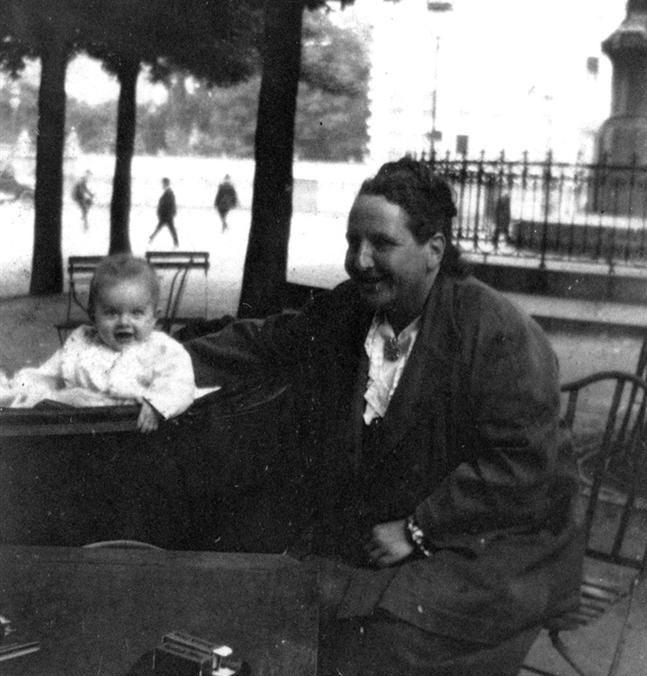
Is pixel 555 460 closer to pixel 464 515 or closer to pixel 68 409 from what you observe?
pixel 464 515

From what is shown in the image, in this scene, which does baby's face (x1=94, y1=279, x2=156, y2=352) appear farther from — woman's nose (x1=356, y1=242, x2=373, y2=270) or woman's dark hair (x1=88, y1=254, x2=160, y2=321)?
woman's nose (x1=356, y1=242, x2=373, y2=270)

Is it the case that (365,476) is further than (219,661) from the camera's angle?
Yes

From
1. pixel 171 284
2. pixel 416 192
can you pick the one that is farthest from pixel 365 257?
pixel 171 284

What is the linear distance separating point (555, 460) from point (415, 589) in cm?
38

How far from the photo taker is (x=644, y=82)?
426 inches

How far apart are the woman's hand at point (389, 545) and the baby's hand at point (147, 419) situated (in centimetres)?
56

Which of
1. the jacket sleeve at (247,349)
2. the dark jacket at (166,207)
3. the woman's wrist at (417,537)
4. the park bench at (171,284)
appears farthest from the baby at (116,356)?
the dark jacket at (166,207)

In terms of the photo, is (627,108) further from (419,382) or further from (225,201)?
(225,201)

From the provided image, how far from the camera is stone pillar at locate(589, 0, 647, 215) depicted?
10.6 m

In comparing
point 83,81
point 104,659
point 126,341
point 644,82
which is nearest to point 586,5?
point 644,82

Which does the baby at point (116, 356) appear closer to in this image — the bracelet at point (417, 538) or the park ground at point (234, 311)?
the bracelet at point (417, 538)

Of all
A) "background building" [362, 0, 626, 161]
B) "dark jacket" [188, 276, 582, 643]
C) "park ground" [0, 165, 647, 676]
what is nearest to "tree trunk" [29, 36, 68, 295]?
"park ground" [0, 165, 647, 676]

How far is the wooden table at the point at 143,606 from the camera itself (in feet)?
4.89

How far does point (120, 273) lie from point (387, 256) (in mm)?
716
